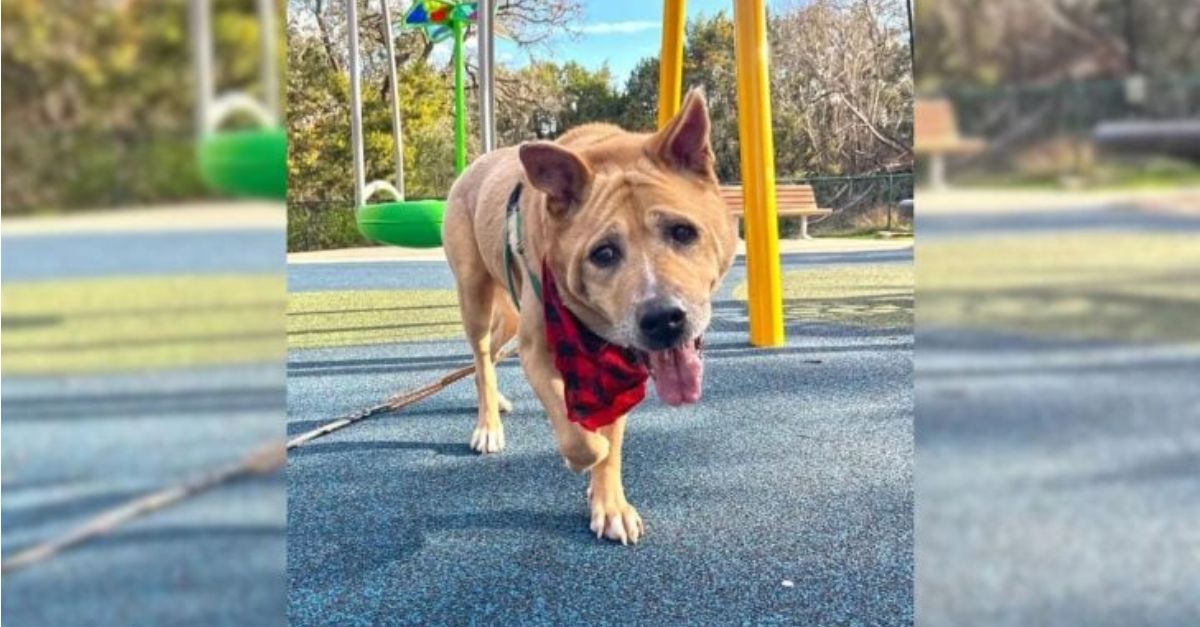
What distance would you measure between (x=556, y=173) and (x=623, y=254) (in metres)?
0.29

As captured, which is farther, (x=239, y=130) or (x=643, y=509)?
(x=643, y=509)

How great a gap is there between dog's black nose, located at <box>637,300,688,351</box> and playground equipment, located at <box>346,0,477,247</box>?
2.25 metres

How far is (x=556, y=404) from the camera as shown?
2426mm

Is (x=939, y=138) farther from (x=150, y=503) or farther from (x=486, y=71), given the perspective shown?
(x=486, y=71)

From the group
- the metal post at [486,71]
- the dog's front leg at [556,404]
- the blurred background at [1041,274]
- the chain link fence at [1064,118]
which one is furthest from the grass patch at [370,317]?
the chain link fence at [1064,118]

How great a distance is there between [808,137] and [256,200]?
23.9 feet

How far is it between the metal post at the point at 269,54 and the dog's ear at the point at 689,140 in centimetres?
165

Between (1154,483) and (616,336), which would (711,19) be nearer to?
(616,336)

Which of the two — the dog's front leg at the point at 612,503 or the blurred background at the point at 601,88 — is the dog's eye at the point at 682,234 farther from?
the blurred background at the point at 601,88

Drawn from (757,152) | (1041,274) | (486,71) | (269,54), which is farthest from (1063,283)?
(757,152)

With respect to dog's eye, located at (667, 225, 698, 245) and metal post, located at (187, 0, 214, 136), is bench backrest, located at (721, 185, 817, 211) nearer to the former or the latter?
dog's eye, located at (667, 225, 698, 245)

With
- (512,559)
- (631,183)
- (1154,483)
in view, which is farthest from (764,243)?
(1154,483)

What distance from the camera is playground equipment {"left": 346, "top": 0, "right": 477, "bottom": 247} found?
4070 mm

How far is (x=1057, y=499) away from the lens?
0.75 m
